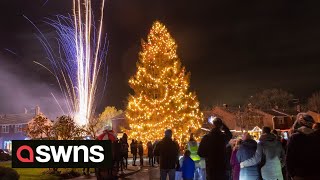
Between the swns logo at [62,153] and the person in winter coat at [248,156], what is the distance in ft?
10.3

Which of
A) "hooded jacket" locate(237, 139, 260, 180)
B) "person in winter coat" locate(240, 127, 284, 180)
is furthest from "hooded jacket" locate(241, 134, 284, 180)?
"hooded jacket" locate(237, 139, 260, 180)

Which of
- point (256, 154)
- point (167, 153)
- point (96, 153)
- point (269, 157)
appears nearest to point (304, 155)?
point (256, 154)

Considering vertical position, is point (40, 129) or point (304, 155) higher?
point (40, 129)

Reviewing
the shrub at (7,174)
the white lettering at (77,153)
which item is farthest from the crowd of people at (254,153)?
the shrub at (7,174)

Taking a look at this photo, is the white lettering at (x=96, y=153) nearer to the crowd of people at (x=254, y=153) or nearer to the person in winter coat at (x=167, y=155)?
the crowd of people at (x=254, y=153)

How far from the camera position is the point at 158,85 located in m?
38.8

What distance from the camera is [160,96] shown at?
39375 mm

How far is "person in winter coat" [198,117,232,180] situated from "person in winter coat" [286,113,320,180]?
8.37 ft

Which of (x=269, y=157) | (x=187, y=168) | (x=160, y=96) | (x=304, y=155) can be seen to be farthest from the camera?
(x=160, y=96)

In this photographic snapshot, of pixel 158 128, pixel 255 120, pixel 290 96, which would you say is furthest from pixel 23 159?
pixel 290 96

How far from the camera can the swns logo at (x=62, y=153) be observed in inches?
309

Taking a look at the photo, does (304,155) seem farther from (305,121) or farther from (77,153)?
(77,153)

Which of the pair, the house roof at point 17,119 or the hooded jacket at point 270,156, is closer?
the hooded jacket at point 270,156

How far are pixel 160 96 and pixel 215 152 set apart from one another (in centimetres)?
3125
